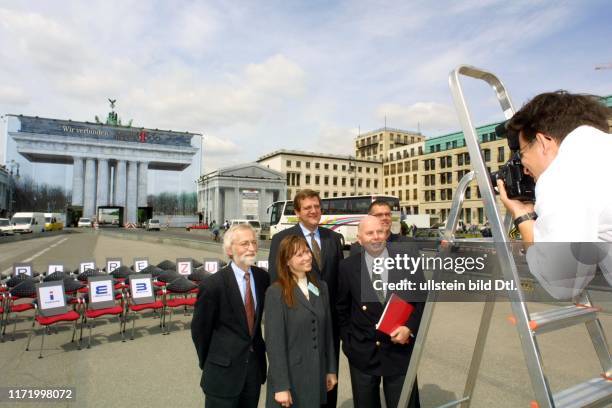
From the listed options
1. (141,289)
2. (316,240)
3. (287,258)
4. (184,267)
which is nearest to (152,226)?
(184,267)

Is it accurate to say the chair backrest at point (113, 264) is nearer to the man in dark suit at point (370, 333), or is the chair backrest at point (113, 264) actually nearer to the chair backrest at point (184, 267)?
the chair backrest at point (184, 267)

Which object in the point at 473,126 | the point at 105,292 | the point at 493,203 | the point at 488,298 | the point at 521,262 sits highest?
the point at 473,126

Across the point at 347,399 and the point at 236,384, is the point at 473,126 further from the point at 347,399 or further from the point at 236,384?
the point at 347,399

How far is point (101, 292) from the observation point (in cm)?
735

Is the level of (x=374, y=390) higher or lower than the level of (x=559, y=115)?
lower

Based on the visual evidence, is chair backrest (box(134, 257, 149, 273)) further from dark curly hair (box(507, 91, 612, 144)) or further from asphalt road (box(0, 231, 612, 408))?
dark curly hair (box(507, 91, 612, 144))

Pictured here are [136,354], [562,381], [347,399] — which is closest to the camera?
[347,399]

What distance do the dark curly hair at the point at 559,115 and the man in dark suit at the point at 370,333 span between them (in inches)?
55.9

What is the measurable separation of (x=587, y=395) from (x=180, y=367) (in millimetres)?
5125

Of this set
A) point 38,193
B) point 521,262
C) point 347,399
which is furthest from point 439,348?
point 38,193

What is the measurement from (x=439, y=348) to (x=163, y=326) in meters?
5.22

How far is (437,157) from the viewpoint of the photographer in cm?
8331

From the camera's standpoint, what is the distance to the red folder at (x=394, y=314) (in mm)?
2732

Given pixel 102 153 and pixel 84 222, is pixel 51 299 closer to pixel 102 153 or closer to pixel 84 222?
pixel 84 222
